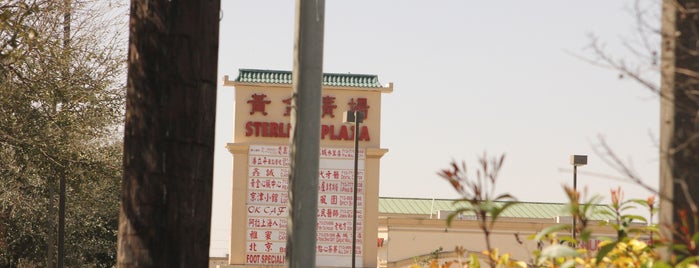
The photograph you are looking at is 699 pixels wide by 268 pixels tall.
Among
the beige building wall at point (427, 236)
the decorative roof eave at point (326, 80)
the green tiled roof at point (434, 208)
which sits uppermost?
the decorative roof eave at point (326, 80)

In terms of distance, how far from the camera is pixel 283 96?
169 feet

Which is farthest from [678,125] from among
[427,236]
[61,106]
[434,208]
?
[434,208]

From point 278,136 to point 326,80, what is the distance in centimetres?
320

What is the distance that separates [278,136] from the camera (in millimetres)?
51438

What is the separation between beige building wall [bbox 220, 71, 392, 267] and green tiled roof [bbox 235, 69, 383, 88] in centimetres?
24

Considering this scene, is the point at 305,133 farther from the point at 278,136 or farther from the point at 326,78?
the point at 326,78

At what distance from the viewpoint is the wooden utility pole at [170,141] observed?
6555 millimetres

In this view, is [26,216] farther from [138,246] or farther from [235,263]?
[138,246]

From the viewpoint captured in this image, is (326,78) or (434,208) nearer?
(326,78)

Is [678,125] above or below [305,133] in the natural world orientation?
below

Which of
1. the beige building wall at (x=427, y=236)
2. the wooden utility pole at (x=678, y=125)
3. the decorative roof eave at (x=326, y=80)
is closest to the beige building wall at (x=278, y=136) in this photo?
the decorative roof eave at (x=326, y=80)

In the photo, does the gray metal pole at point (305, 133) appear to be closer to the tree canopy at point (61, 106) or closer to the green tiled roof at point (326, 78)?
the tree canopy at point (61, 106)

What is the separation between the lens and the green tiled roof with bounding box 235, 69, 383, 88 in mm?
51531

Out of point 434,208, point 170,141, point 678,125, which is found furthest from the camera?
point 434,208
